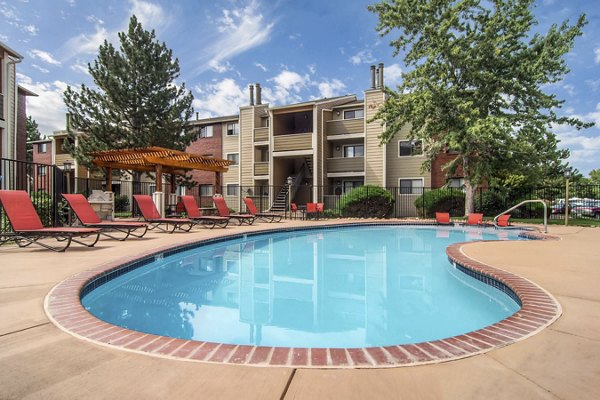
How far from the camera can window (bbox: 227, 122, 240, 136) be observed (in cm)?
2913

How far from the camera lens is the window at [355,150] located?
25.6 metres

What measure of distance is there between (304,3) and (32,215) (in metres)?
13.0

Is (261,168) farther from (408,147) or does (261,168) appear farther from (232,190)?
(408,147)

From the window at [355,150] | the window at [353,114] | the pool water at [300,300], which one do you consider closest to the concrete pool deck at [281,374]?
the pool water at [300,300]

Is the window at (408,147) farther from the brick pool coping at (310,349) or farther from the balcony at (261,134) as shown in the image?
the brick pool coping at (310,349)

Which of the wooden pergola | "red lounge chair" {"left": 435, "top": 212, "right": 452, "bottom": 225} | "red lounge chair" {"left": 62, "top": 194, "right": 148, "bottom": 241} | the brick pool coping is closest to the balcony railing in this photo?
"red lounge chair" {"left": 435, "top": 212, "right": 452, "bottom": 225}

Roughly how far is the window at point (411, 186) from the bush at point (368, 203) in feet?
11.8

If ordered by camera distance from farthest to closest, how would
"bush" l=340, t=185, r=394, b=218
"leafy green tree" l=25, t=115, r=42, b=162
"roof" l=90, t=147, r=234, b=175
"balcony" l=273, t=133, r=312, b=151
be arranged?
"leafy green tree" l=25, t=115, r=42, b=162 < "balcony" l=273, t=133, r=312, b=151 < "bush" l=340, t=185, r=394, b=218 < "roof" l=90, t=147, r=234, b=175

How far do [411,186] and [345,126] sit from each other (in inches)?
265

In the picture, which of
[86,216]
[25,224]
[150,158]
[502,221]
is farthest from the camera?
[502,221]

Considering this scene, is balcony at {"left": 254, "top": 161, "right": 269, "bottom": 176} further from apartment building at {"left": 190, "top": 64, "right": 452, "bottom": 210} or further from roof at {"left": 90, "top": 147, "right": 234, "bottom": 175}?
roof at {"left": 90, "top": 147, "right": 234, "bottom": 175}

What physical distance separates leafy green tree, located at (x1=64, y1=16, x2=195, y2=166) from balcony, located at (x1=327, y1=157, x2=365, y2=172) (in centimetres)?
1104

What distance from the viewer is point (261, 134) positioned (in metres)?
27.1

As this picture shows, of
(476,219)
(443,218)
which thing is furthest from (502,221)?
(443,218)
